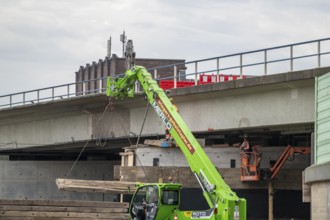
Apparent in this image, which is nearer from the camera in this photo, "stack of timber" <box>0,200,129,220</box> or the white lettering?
"stack of timber" <box>0,200,129,220</box>

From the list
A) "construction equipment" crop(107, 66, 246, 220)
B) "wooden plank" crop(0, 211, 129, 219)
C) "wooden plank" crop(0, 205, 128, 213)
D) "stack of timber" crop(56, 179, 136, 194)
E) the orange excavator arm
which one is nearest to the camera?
"construction equipment" crop(107, 66, 246, 220)

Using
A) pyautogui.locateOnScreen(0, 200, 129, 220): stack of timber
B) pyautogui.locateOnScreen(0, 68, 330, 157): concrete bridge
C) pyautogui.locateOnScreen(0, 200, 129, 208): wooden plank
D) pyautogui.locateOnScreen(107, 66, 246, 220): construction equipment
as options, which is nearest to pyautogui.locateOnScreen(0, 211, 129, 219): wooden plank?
pyautogui.locateOnScreen(0, 200, 129, 220): stack of timber

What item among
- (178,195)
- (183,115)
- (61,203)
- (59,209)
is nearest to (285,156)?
(183,115)

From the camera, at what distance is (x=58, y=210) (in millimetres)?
Result: 24719

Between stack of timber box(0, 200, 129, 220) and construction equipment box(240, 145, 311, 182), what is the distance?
878cm

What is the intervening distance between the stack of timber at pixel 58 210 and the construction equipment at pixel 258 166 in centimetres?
878

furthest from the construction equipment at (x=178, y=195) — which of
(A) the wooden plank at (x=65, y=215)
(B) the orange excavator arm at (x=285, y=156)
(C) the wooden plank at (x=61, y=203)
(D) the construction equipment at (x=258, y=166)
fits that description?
(B) the orange excavator arm at (x=285, y=156)

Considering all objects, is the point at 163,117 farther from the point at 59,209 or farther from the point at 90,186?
the point at 59,209

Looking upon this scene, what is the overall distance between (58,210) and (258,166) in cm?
1085

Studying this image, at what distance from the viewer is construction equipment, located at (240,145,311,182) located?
32.8 metres

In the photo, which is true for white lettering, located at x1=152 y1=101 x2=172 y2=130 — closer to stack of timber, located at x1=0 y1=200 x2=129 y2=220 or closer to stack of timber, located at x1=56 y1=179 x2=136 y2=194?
stack of timber, located at x1=56 y1=179 x2=136 y2=194

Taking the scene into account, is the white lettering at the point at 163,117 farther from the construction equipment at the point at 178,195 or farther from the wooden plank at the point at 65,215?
the wooden plank at the point at 65,215

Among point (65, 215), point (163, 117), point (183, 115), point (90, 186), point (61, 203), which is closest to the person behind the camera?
point (65, 215)

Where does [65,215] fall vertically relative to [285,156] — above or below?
below
